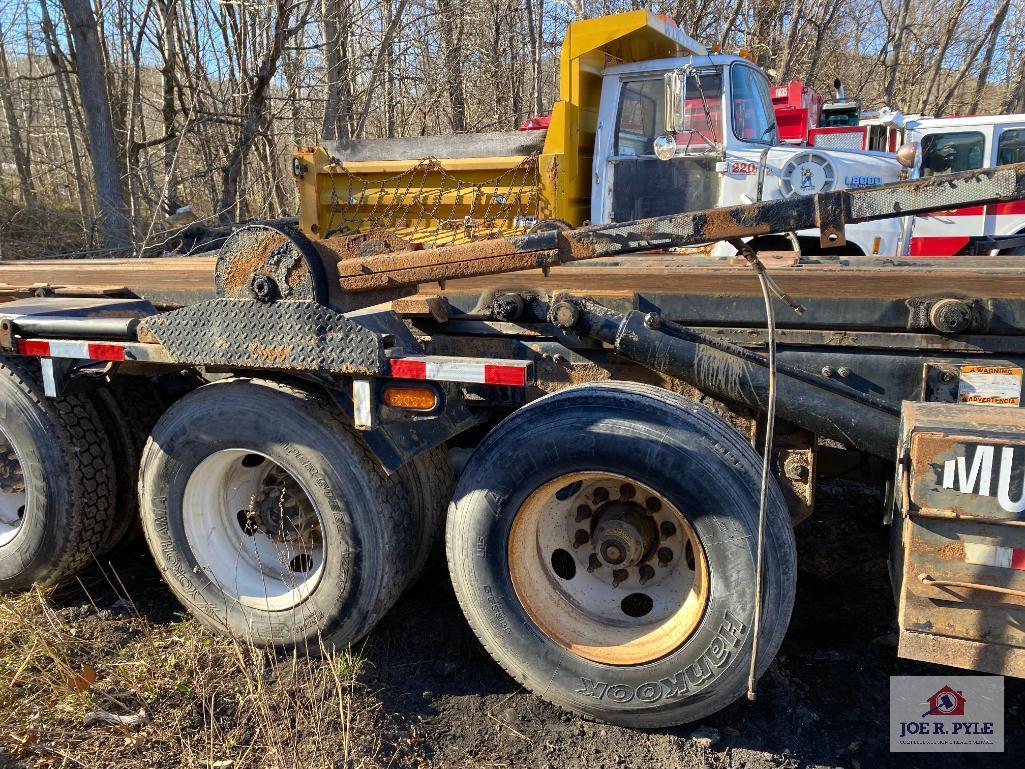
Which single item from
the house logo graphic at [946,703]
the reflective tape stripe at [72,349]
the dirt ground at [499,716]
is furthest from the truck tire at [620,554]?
the reflective tape stripe at [72,349]

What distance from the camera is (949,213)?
9898 mm

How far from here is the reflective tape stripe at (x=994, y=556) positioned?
2.07 m

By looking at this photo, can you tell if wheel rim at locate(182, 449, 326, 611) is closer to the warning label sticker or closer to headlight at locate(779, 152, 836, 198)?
the warning label sticker

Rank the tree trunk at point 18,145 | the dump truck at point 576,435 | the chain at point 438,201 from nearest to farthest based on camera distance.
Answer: the dump truck at point 576,435
the chain at point 438,201
the tree trunk at point 18,145

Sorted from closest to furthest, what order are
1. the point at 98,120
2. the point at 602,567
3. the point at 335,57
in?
the point at 602,567 → the point at 98,120 → the point at 335,57

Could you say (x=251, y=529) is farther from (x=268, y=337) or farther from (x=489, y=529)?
(x=489, y=529)

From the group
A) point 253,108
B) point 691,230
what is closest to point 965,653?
point 691,230

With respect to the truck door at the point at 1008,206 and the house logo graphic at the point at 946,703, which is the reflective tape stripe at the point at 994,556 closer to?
the house logo graphic at the point at 946,703

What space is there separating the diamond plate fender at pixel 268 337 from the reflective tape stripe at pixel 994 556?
1868mm

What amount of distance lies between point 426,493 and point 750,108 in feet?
15.9

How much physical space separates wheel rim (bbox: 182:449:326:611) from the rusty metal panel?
2.14 metres

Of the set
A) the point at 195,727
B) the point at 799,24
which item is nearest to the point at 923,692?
the point at 195,727

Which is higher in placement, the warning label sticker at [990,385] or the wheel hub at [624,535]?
the warning label sticker at [990,385]

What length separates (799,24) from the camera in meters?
19.2
